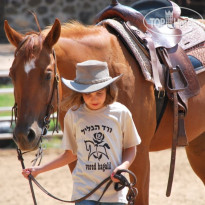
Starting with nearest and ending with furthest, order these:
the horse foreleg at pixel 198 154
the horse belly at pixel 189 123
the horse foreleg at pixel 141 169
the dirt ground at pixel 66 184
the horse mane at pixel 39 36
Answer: the horse mane at pixel 39 36, the horse foreleg at pixel 141 169, the horse belly at pixel 189 123, the horse foreleg at pixel 198 154, the dirt ground at pixel 66 184

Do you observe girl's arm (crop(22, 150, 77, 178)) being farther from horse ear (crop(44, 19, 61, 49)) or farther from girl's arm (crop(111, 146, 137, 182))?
horse ear (crop(44, 19, 61, 49))

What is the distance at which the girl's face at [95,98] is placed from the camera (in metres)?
2.84

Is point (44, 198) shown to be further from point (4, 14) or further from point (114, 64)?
point (4, 14)

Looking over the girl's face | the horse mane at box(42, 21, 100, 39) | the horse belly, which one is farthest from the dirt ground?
the girl's face

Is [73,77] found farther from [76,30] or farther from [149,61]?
[149,61]

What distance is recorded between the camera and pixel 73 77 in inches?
137

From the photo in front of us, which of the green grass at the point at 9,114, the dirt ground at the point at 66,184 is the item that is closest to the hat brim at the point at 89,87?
the dirt ground at the point at 66,184

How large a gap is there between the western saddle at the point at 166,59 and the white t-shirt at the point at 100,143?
83 cm

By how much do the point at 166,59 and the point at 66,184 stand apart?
2.58 m

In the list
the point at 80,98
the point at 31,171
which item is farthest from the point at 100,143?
the point at 31,171

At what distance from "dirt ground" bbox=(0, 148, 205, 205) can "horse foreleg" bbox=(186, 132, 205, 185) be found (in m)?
0.76

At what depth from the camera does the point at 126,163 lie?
9.25 ft

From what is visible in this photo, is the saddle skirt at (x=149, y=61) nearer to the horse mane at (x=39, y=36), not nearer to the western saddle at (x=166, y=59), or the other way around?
the western saddle at (x=166, y=59)

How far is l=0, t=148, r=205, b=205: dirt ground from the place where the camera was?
5.42 meters
